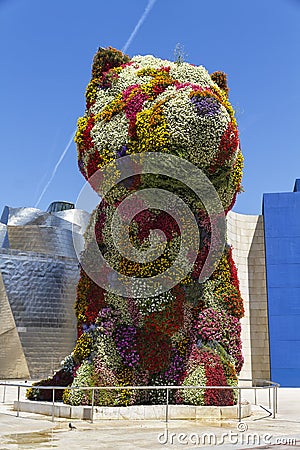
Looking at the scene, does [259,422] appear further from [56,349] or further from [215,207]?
[56,349]

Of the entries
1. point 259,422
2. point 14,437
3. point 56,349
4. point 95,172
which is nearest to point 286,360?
point 56,349

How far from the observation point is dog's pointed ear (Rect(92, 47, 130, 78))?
11289mm

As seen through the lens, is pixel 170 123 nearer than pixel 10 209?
Yes

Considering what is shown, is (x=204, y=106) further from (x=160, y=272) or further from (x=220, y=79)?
(x=160, y=272)

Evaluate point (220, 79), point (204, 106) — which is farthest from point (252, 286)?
point (204, 106)

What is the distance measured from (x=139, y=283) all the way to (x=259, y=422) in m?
3.12

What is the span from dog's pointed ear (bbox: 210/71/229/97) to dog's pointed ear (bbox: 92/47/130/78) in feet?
6.65

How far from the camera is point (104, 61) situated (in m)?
11.3

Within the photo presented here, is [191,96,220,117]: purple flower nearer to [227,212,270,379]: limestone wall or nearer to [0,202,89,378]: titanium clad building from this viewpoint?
[0,202,89,378]: titanium clad building

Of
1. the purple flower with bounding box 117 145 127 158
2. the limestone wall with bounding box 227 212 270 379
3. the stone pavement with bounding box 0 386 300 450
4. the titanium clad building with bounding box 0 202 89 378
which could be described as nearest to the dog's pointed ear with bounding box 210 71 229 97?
the purple flower with bounding box 117 145 127 158

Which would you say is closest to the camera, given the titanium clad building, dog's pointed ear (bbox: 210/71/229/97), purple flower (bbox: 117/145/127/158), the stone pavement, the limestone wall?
the stone pavement

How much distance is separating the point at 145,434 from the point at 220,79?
748cm

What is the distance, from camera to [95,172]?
10.4 metres

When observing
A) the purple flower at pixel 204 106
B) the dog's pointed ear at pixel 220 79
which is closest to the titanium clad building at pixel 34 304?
the dog's pointed ear at pixel 220 79
